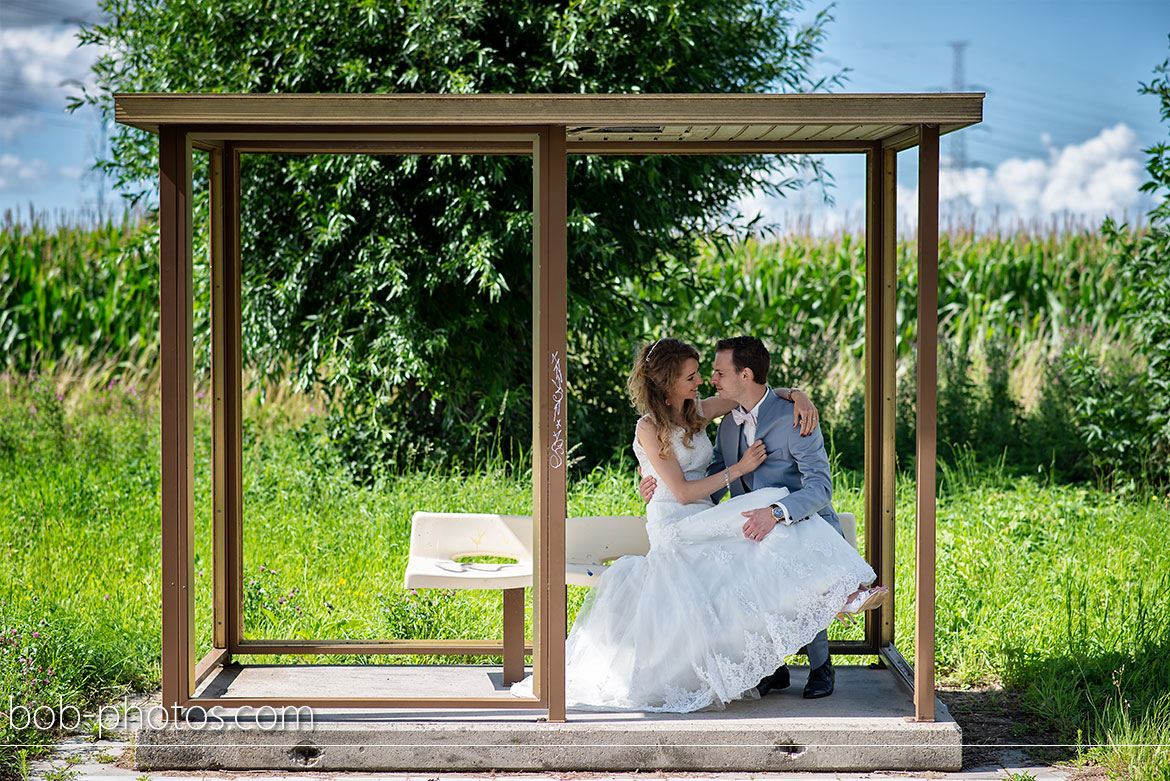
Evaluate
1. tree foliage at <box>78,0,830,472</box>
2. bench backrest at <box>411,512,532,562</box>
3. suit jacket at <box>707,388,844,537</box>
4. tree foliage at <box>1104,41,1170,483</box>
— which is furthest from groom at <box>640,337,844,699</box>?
tree foliage at <box>1104,41,1170,483</box>

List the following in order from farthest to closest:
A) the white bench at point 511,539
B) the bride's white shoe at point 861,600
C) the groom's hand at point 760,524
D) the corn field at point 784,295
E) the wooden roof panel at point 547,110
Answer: the corn field at point 784,295 < the white bench at point 511,539 < the groom's hand at point 760,524 < the bride's white shoe at point 861,600 < the wooden roof panel at point 547,110

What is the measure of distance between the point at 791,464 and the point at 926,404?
0.63 meters

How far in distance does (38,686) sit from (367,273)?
3880 millimetres

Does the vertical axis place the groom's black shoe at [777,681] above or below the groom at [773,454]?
below

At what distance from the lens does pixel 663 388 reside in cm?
475

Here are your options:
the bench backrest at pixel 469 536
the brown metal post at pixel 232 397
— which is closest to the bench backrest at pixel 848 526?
the bench backrest at pixel 469 536

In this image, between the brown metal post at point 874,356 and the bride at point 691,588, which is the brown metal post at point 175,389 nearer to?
the bride at point 691,588

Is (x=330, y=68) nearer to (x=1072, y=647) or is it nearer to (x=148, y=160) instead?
(x=148, y=160)

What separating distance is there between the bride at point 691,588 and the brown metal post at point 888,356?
1.88 ft

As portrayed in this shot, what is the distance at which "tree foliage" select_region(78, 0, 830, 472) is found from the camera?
805cm

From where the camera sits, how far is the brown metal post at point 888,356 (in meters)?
4.91

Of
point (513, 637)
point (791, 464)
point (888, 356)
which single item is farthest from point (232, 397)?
point (888, 356)

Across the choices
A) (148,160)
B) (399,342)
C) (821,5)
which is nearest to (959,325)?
(821,5)

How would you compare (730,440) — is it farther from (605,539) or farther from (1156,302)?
(1156,302)
